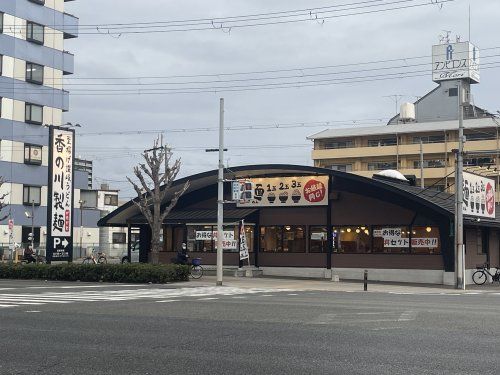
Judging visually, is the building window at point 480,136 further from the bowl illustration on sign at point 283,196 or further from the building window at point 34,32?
the building window at point 34,32

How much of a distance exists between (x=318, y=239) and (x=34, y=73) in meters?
37.6

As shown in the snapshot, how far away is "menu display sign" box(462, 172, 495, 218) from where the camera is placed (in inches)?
1230

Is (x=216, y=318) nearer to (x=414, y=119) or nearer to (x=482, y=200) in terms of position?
(x=482, y=200)

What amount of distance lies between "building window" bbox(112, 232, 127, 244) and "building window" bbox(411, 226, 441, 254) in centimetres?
5492

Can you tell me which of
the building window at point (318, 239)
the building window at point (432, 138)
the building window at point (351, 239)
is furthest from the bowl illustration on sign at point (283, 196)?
the building window at point (432, 138)

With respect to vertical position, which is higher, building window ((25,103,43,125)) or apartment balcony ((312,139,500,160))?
building window ((25,103,43,125))

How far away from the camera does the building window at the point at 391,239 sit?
109ft

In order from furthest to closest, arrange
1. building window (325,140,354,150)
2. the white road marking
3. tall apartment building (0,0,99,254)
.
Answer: building window (325,140,354,150), tall apartment building (0,0,99,254), the white road marking

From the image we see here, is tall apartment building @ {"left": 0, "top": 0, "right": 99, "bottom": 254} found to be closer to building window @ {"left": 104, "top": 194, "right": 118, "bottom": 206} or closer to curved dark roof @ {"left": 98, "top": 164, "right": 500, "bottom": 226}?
curved dark roof @ {"left": 98, "top": 164, "right": 500, "bottom": 226}

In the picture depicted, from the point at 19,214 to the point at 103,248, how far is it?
14.5 meters

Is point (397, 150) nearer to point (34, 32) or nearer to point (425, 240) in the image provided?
point (34, 32)

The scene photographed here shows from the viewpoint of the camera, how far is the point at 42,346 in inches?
415

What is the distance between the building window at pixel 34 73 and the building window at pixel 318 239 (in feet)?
120

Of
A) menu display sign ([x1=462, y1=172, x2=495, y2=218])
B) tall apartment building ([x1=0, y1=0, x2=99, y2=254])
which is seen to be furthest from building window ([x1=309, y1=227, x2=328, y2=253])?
tall apartment building ([x1=0, y1=0, x2=99, y2=254])
